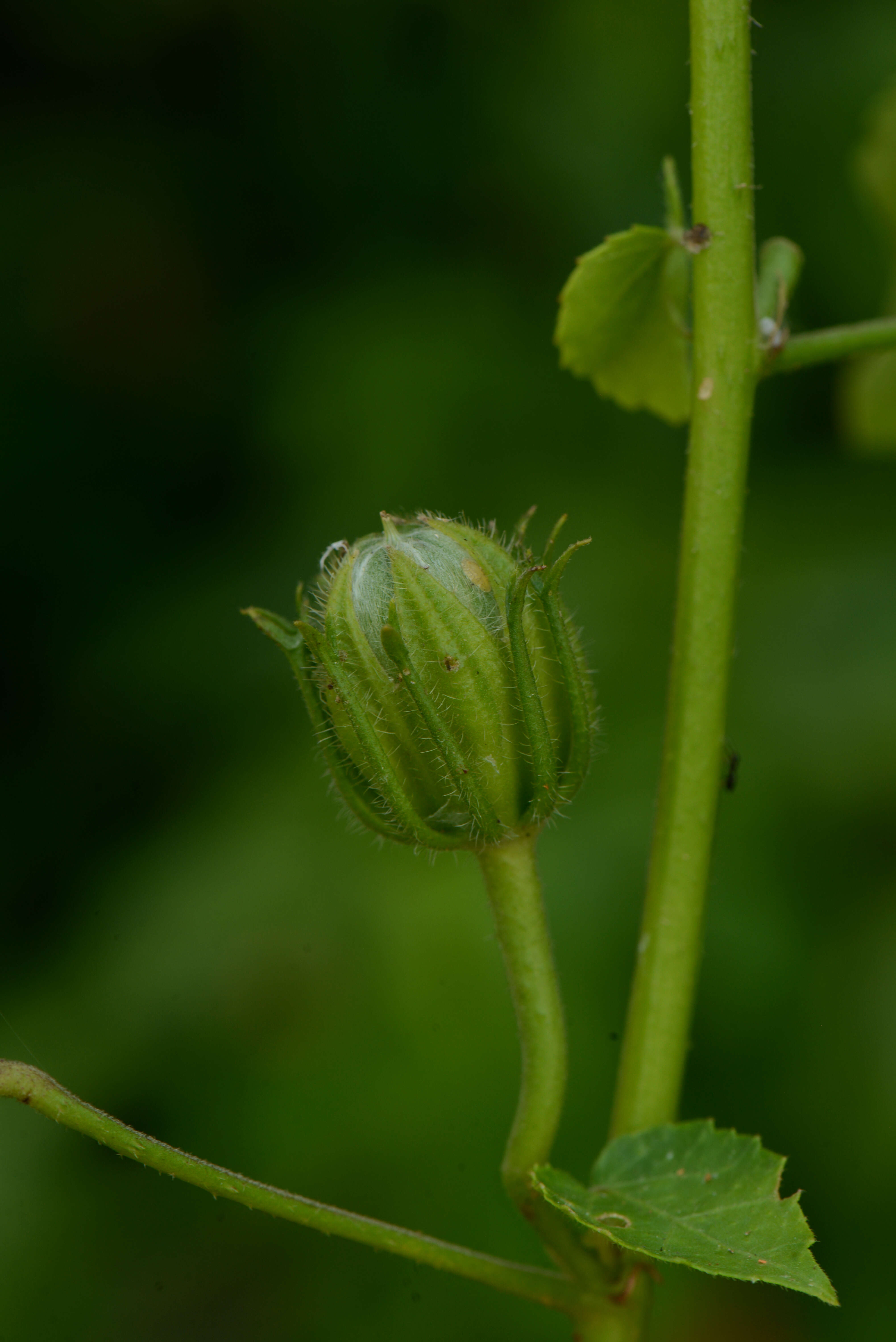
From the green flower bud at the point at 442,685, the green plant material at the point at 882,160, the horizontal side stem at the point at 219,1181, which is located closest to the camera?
the horizontal side stem at the point at 219,1181

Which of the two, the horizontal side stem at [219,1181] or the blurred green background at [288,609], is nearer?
the horizontal side stem at [219,1181]

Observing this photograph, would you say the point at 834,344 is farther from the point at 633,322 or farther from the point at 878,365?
the point at 878,365

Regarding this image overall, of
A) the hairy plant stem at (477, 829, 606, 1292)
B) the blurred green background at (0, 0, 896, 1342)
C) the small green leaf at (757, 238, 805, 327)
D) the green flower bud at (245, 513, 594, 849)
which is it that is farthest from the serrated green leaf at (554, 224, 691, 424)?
the blurred green background at (0, 0, 896, 1342)

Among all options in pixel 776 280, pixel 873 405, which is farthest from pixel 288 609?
pixel 776 280

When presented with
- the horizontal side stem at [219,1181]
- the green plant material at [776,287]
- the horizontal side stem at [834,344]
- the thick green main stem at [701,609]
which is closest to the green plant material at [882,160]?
the green plant material at [776,287]

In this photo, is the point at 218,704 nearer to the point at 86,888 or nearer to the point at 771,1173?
the point at 86,888

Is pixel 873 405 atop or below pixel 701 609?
atop

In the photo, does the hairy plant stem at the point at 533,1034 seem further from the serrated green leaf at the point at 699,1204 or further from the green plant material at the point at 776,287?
the green plant material at the point at 776,287
